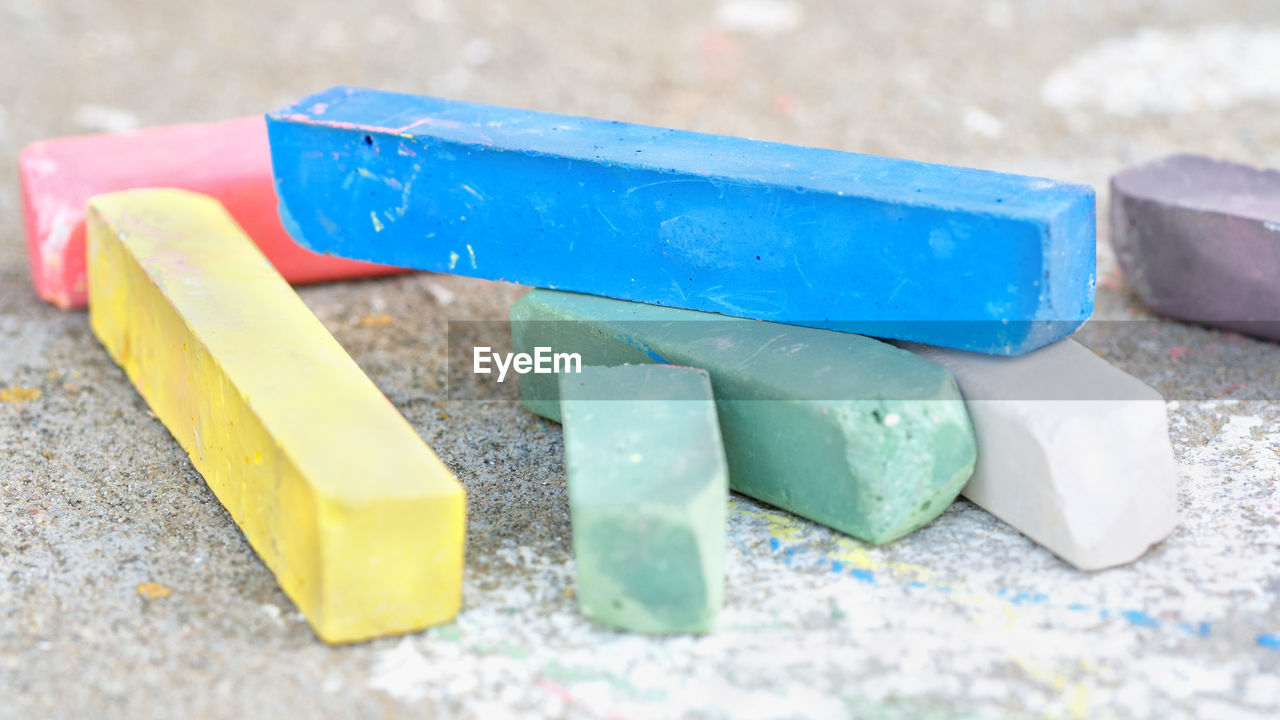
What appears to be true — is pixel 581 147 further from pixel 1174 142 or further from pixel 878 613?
pixel 1174 142

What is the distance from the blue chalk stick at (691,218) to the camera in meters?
2.70

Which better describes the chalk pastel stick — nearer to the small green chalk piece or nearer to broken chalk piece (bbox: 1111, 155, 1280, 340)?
the small green chalk piece

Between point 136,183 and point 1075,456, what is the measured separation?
2.72 meters

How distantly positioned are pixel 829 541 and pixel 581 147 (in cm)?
105

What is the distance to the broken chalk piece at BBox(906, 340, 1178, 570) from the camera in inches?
102

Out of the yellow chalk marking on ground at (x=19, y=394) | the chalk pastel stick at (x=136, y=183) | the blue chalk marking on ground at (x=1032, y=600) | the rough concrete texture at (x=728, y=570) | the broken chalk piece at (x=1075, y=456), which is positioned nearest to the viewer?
the rough concrete texture at (x=728, y=570)

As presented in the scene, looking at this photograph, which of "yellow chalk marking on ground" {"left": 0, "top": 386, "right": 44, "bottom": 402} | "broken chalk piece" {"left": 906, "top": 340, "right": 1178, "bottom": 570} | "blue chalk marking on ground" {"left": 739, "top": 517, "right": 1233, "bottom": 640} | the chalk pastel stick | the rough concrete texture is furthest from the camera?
the chalk pastel stick

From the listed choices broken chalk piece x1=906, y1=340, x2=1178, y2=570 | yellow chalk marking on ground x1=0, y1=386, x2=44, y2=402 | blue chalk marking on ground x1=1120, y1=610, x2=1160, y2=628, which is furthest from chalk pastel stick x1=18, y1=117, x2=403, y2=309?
blue chalk marking on ground x1=1120, y1=610, x2=1160, y2=628

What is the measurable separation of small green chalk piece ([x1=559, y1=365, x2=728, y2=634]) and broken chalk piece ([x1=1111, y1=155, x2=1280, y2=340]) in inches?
67.2

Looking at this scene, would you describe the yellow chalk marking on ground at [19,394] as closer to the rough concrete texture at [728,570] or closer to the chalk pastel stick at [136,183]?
the rough concrete texture at [728,570]

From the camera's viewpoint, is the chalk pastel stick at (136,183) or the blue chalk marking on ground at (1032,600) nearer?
the blue chalk marking on ground at (1032,600)

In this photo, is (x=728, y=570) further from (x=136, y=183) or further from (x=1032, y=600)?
(x=136, y=183)

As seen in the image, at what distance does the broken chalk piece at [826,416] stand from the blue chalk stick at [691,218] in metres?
0.09


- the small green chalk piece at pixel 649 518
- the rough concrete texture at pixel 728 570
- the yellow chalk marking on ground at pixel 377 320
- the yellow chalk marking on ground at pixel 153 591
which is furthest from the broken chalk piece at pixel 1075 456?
the yellow chalk marking on ground at pixel 377 320
